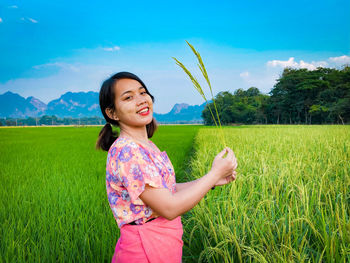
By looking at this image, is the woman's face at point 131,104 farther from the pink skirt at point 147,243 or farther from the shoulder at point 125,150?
the pink skirt at point 147,243

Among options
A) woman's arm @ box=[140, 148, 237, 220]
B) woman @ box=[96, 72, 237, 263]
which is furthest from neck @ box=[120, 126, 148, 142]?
woman's arm @ box=[140, 148, 237, 220]

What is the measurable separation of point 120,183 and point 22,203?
246 cm

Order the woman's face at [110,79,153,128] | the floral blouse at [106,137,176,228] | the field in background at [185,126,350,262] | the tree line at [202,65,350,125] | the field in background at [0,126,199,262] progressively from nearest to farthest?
the floral blouse at [106,137,176,228], the woman's face at [110,79,153,128], the field in background at [185,126,350,262], the field in background at [0,126,199,262], the tree line at [202,65,350,125]

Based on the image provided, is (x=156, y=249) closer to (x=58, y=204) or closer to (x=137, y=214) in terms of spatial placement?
(x=137, y=214)

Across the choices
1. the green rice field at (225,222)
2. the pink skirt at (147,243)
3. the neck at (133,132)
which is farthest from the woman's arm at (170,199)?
the green rice field at (225,222)

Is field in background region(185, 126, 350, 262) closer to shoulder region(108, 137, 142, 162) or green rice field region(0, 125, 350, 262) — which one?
green rice field region(0, 125, 350, 262)

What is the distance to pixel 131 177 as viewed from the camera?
0.90 m

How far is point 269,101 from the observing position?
52.3 metres

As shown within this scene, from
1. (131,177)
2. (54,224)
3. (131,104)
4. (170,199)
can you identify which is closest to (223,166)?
(170,199)

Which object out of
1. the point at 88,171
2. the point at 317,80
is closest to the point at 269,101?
the point at 317,80

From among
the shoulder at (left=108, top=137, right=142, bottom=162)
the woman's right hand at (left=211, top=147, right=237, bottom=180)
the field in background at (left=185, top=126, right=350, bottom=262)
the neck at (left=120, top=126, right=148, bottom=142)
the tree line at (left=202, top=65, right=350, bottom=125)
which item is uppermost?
the tree line at (left=202, top=65, right=350, bottom=125)

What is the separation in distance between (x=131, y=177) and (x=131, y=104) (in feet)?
1.15

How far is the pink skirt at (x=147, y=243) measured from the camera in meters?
0.99

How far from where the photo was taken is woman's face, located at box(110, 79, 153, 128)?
3.56ft
